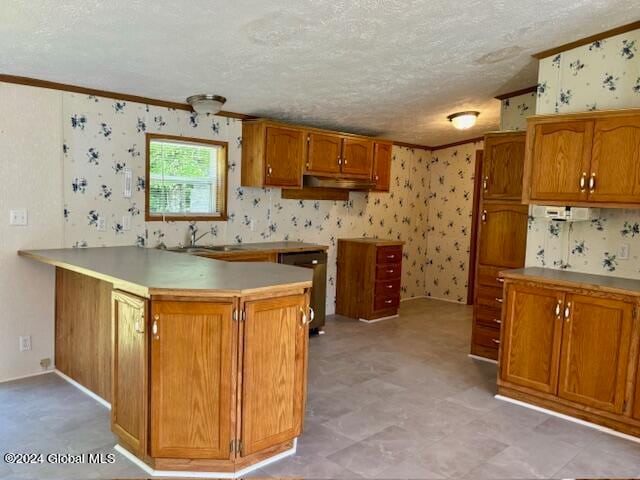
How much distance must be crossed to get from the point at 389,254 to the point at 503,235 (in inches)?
64.2

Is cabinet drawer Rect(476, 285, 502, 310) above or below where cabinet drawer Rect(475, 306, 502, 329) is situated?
above

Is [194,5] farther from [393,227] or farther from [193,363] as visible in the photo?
[393,227]

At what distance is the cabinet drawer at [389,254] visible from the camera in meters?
5.81

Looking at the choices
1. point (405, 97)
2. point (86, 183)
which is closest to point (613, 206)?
point (405, 97)

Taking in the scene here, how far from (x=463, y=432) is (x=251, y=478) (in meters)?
1.34

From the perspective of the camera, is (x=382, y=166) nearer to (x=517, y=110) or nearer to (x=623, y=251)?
(x=517, y=110)

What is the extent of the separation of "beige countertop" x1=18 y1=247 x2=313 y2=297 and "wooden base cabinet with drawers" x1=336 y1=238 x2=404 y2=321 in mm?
2696

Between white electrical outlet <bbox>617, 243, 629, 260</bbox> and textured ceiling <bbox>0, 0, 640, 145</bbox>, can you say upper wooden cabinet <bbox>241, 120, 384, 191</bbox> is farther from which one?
white electrical outlet <bbox>617, 243, 629, 260</bbox>

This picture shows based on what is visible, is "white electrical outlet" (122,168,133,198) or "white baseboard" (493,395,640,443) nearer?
"white baseboard" (493,395,640,443)

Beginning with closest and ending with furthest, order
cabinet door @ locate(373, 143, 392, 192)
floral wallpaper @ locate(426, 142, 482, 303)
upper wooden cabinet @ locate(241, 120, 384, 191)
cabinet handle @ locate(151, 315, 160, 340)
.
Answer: cabinet handle @ locate(151, 315, 160, 340) < upper wooden cabinet @ locate(241, 120, 384, 191) < cabinet door @ locate(373, 143, 392, 192) < floral wallpaper @ locate(426, 142, 482, 303)

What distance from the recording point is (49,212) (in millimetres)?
3795

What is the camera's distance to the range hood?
533cm

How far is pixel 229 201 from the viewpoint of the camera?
4.99 m

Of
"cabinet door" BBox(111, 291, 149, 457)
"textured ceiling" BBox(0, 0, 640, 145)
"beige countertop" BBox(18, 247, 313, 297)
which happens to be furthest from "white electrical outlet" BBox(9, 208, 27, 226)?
"cabinet door" BBox(111, 291, 149, 457)
